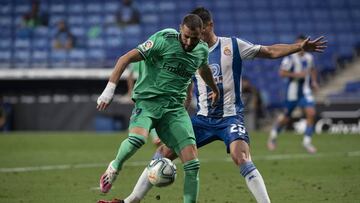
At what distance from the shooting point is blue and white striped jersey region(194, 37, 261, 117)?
929 centimetres

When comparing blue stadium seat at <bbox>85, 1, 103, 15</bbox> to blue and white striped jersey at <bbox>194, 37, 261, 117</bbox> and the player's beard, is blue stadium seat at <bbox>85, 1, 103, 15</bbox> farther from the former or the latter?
the player's beard

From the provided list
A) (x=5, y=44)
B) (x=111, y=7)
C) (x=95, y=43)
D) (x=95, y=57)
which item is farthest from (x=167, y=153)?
(x=111, y=7)

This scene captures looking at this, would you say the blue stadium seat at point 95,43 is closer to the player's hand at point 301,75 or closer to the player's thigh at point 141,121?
the player's hand at point 301,75

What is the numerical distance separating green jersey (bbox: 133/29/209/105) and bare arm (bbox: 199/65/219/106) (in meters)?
0.21

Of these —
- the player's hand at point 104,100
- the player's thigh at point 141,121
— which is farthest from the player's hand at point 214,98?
the player's hand at point 104,100

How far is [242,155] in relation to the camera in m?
8.75

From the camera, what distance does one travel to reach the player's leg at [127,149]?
8.05 meters

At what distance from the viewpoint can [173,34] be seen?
8.42 metres

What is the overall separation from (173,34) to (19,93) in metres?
23.3

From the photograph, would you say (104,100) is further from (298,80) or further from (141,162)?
(298,80)

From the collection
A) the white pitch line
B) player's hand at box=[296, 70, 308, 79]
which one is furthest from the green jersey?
player's hand at box=[296, 70, 308, 79]

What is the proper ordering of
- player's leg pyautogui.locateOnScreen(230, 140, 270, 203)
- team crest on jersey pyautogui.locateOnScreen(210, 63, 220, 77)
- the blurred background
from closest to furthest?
1. player's leg pyautogui.locateOnScreen(230, 140, 270, 203)
2. team crest on jersey pyautogui.locateOnScreen(210, 63, 220, 77)
3. the blurred background

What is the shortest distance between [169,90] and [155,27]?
24771 mm

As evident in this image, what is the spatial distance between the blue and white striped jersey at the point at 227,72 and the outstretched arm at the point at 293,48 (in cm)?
22
